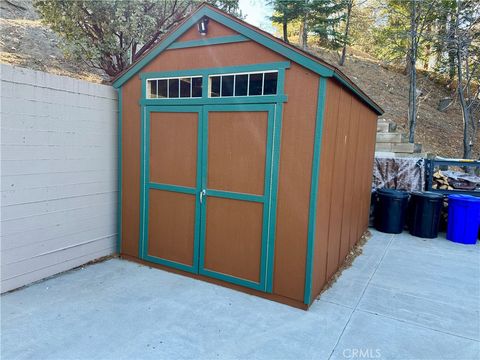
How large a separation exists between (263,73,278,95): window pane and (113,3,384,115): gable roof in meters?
0.22

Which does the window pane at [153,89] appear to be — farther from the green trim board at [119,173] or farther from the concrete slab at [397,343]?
the concrete slab at [397,343]

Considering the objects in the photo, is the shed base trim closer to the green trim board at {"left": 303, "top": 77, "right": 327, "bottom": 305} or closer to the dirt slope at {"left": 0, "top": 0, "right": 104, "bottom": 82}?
the green trim board at {"left": 303, "top": 77, "right": 327, "bottom": 305}

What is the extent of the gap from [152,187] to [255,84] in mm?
1746

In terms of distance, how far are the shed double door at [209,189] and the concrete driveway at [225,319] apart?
0.30 metres

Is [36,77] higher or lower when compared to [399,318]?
higher

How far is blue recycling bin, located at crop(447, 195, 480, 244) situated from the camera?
16.9 ft

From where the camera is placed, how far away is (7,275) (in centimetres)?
310

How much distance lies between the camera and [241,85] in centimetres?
320

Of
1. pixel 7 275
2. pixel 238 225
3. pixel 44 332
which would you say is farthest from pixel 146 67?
pixel 44 332

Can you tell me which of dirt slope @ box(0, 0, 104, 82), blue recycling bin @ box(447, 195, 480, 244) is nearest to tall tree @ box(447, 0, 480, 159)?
blue recycling bin @ box(447, 195, 480, 244)

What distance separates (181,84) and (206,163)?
0.95m

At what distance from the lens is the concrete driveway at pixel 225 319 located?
240cm

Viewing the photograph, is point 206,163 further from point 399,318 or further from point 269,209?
point 399,318

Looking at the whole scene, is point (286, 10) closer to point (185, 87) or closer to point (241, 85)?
point (185, 87)
